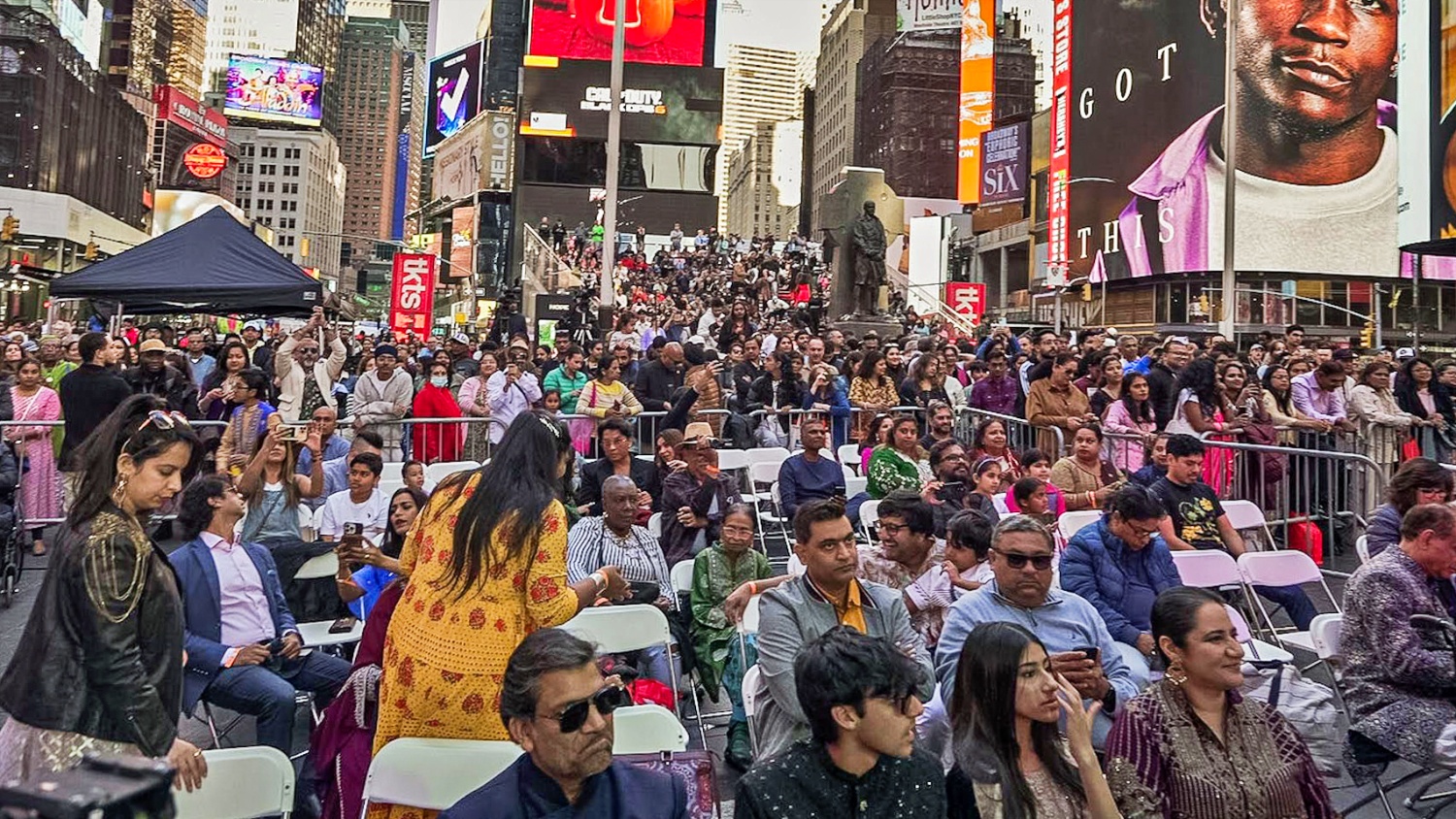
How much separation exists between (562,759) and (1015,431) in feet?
32.5

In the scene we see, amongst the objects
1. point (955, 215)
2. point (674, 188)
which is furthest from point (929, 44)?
point (674, 188)

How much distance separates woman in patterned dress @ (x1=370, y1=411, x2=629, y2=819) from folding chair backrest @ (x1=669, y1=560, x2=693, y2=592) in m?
3.21

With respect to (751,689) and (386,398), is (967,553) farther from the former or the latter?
(386,398)

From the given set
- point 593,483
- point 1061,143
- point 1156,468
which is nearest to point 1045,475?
point 1156,468

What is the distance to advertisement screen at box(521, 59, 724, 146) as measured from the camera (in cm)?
6341

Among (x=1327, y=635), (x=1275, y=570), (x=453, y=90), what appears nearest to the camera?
(x=1327, y=635)

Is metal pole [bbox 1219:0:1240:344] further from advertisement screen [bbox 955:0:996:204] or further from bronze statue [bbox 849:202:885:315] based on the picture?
advertisement screen [bbox 955:0:996:204]

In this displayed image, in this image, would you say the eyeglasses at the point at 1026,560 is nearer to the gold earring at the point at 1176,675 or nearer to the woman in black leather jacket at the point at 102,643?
the gold earring at the point at 1176,675

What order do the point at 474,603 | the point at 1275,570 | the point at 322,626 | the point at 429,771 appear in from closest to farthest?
1. the point at 429,771
2. the point at 474,603
3. the point at 322,626
4. the point at 1275,570

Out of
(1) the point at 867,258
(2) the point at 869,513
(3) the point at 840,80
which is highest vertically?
(3) the point at 840,80

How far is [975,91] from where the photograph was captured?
71.6 m

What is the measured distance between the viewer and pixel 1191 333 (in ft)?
115

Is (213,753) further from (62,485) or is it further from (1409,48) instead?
(1409,48)

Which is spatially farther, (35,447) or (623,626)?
(35,447)
